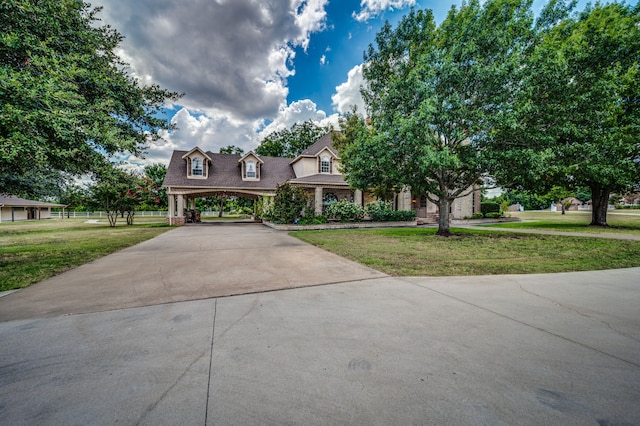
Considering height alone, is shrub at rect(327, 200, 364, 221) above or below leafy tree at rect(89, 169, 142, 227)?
below

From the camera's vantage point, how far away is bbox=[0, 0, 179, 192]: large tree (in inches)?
199

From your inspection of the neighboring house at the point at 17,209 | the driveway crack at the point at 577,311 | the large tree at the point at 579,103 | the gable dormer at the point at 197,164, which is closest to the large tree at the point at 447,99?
the large tree at the point at 579,103

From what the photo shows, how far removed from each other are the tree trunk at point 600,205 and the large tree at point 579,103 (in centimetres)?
231

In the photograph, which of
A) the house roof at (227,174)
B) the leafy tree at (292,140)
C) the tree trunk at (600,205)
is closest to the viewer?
the tree trunk at (600,205)

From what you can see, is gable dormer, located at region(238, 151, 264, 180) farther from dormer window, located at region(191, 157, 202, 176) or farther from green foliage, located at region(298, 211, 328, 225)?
green foliage, located at region(298, 211, 328, 225)

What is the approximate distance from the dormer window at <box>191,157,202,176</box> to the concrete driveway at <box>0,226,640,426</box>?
19.4 metres

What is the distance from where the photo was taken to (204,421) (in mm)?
1725

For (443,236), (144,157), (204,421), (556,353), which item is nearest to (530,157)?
(443,236)

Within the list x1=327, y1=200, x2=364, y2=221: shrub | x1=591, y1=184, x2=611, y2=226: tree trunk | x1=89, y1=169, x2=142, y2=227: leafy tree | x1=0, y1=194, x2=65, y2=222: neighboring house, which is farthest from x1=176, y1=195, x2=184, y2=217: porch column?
x1=591, y1=184, x2=611, y2=226: tree trunk

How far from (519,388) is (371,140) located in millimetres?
10836

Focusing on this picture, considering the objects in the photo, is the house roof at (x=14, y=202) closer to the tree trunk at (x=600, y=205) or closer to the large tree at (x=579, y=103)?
the large tree at (x=579, y=103)

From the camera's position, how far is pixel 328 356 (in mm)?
2516

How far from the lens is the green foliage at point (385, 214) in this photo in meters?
19.0

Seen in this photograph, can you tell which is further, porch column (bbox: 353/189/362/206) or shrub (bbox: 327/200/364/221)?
porch column (bbox: 353/189/362/206)
